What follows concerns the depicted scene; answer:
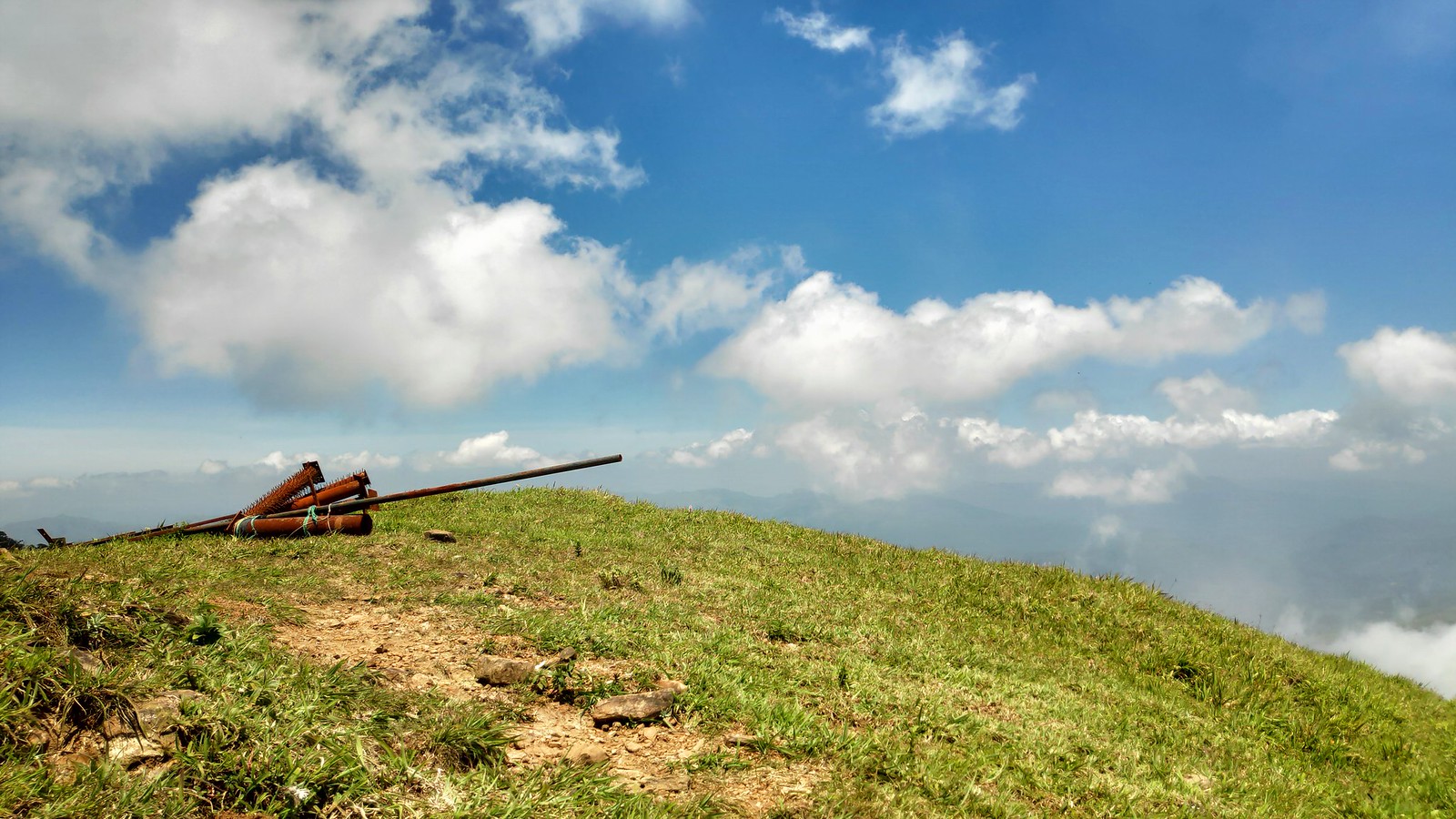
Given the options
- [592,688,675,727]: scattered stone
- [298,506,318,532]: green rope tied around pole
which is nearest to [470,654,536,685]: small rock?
[592,688,675,727]: scattered stone

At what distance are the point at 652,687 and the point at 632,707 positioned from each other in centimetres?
75

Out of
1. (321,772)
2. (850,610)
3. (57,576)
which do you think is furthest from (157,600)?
(850,610)

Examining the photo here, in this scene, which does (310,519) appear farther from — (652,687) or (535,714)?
(652,687)

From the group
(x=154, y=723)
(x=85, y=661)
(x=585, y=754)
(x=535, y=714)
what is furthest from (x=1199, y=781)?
(x=85, y=661)

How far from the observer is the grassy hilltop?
520cm

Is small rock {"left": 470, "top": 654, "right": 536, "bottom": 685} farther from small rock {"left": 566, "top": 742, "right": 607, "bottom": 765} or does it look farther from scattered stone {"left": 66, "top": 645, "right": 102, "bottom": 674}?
scattered stone {"left": 66, "top": 645, "right": 102, "bottom": 674}

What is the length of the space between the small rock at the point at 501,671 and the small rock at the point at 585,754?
4.98 feet

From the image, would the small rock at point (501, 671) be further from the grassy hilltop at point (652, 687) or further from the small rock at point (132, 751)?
the small rock at point (132, 751)

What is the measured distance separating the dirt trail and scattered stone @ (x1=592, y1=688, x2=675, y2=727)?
0.38 ft

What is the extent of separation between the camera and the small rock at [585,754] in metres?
6.25

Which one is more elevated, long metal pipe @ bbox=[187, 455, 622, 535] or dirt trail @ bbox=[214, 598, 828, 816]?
long metal pipe @ bbox=[187, 455, 622, 535]

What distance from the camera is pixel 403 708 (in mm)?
6449

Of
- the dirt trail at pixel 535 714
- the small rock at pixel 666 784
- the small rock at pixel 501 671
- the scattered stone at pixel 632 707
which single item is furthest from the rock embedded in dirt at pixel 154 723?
the small rock at pixel 666 784

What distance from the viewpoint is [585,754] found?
632cm
